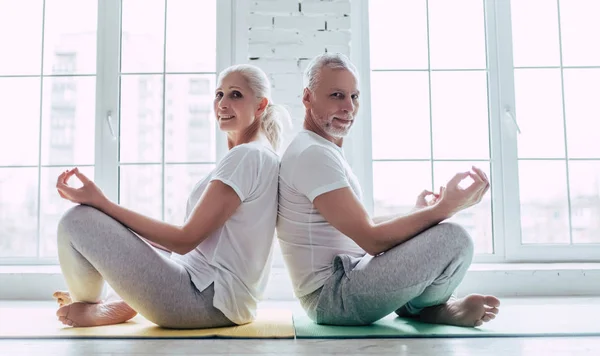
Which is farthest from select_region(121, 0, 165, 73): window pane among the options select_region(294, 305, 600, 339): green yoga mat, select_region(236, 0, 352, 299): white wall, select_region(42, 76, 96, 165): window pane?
select_region(294, 305, 600, 339): green yoga mat

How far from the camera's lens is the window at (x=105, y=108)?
297 centimetres

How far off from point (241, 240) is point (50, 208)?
73.4 inches

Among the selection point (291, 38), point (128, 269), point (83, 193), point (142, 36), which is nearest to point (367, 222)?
point (128, 269)

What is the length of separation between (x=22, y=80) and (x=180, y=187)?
118 cm

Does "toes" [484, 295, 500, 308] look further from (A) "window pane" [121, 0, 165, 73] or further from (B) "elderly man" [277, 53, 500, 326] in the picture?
(A) "window pane" [121, 0, 165, 73]

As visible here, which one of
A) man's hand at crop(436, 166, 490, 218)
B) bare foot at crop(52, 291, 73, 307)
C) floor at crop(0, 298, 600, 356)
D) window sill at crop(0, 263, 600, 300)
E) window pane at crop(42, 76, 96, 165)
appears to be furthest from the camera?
window pane at crop(42, 76, 96, 165)

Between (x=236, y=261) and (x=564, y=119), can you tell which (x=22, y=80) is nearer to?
(x=236, y=261)

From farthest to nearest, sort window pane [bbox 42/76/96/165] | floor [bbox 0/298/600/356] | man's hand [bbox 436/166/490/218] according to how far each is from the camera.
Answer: window pane [bbox 42/76/96/165] → man's hand [bbox 436/166/490/218] → floor [bbox 0/298/600/356]

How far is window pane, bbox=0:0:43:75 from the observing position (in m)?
3.14

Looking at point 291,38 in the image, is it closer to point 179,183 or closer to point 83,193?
point 179,183

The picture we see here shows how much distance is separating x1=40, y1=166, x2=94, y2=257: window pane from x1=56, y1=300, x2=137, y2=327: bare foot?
4.49 feet

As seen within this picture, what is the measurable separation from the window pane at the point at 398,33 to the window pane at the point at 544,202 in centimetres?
89

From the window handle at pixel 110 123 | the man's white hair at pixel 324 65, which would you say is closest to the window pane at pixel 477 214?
the man's white hair at pixel 324 65

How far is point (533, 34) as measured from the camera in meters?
3.07
